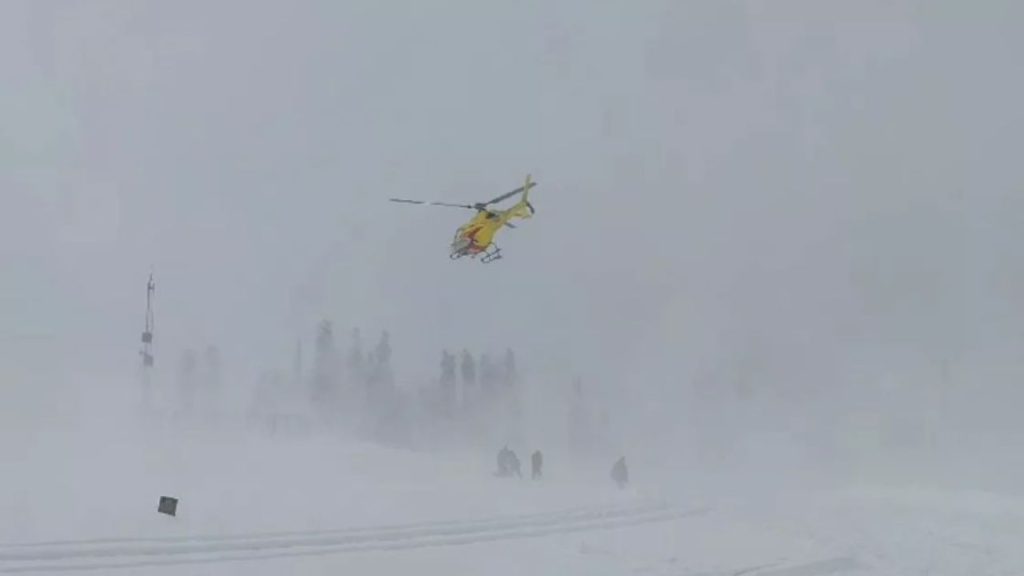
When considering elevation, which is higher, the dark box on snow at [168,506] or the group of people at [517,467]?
the group of people at [517,467]

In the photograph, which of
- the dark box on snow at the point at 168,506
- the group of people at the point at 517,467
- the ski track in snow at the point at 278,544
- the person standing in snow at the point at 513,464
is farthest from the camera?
the person standing in snow at the point at 513,464

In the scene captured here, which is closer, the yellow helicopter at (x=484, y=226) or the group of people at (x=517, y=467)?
the yellow helicopter at (x=484, y=226)

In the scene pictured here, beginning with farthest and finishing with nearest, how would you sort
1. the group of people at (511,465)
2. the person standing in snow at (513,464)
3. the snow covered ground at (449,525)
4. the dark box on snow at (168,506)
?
the person standing in snow at (513,464) < the group of people at (511,465) < the dark box on snow at (168,506) < the snow covered ground at (449,525)

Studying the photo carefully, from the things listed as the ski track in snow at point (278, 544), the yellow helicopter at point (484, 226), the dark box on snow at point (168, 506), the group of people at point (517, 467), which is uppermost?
the yellow helicopter at point (484, 226)

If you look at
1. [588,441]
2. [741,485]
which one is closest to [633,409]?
[588,441]

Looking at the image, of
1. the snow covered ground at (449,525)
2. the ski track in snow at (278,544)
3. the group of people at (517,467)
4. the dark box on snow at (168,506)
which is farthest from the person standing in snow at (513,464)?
the dark box on snow at (168,506)

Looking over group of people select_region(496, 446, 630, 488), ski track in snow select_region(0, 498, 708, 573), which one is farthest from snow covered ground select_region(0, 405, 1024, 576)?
group of people select_region(496, 446, 630, 488)

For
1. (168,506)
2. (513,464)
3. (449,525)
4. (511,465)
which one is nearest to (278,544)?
(168,506)

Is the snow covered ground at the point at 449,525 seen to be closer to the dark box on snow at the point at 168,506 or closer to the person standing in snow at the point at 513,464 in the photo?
the dark box on snow at the point at 168,506
